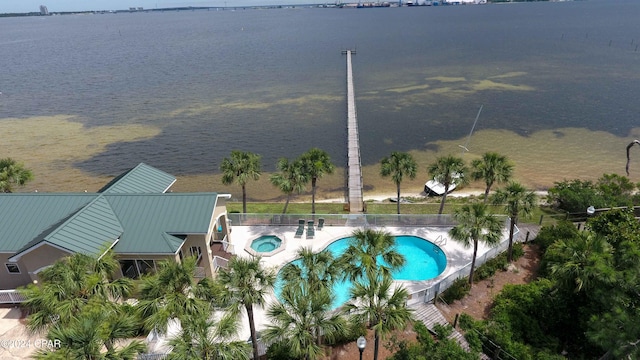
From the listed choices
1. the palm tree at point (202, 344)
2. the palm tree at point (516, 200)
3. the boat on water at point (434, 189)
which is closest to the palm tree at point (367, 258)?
the palm tree at point (202, 344)

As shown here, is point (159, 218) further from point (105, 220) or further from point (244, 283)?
point (244, 283)

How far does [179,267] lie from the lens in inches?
611

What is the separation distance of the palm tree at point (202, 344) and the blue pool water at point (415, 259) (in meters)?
9.74

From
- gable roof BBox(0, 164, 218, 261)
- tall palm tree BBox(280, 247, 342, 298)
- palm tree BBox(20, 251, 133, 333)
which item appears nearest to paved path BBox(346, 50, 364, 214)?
gable roof BBox(0, 164, 218, 261)

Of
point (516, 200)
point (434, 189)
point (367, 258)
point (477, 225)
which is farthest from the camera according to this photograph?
point (434, 189)

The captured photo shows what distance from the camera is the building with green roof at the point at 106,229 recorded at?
821 inches

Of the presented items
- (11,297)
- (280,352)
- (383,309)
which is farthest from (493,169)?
(11,297)

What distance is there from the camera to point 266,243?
94.3 feet

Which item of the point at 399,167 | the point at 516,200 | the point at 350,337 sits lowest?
the point at 350,337

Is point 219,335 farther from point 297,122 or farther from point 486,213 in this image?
point 297,122

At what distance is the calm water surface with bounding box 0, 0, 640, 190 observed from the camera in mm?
55656

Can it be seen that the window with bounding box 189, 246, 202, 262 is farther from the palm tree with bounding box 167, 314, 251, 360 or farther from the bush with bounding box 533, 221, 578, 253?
the bush with bounding box 533, 221, 578, 253

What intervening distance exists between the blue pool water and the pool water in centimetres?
289

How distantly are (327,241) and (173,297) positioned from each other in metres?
14.9
